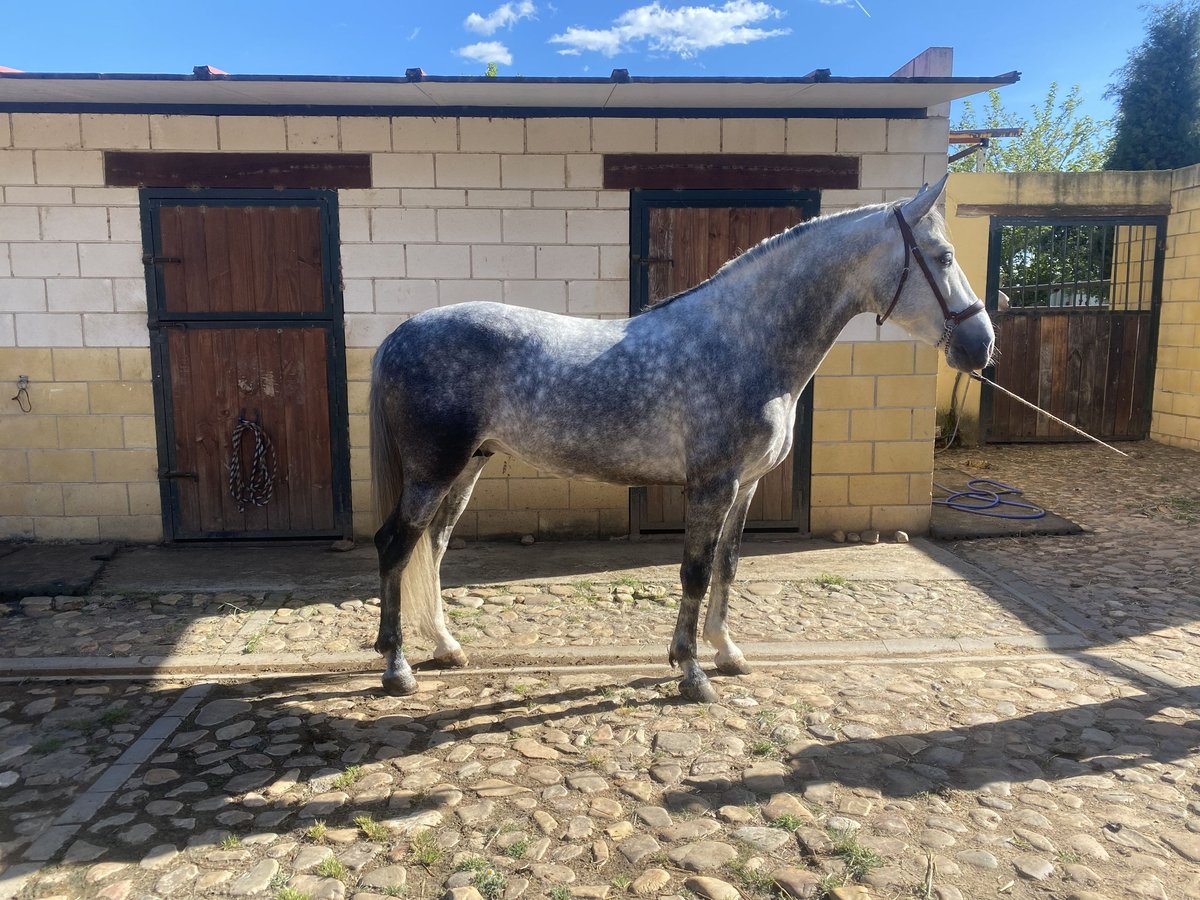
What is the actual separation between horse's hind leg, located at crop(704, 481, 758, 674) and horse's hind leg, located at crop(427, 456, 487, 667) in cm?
124

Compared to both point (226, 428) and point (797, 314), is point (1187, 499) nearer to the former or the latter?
point (797, 314)

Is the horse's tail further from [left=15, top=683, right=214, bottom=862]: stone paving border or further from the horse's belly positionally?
[left=15, top=683, right=214, bottom=862]: stone paving border

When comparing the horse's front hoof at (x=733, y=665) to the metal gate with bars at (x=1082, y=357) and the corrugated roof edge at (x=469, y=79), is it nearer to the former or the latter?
the corrugated roof edge at (x=469, y=79)

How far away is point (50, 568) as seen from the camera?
5426mm

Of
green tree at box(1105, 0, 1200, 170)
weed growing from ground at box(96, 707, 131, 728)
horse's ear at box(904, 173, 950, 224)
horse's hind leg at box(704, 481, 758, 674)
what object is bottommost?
weed growing from ground at box(96, 707, 131, 728)

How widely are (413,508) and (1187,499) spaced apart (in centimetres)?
725

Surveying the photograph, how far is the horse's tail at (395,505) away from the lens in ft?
12.4

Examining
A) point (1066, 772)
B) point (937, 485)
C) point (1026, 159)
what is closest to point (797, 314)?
point (1066, 772)

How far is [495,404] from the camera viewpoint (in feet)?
12.0

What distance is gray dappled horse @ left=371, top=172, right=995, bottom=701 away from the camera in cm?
346

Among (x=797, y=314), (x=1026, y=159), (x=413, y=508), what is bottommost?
(x=413, y=508)

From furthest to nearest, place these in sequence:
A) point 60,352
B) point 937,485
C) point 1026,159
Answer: point 1026,159, point 937,485, point 60,352

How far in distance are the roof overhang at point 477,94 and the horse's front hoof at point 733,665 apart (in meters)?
3.57

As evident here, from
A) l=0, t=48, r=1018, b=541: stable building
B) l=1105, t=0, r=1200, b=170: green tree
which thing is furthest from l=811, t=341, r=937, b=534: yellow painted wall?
l=1105, t=0, r=1200, b=170: green tree
